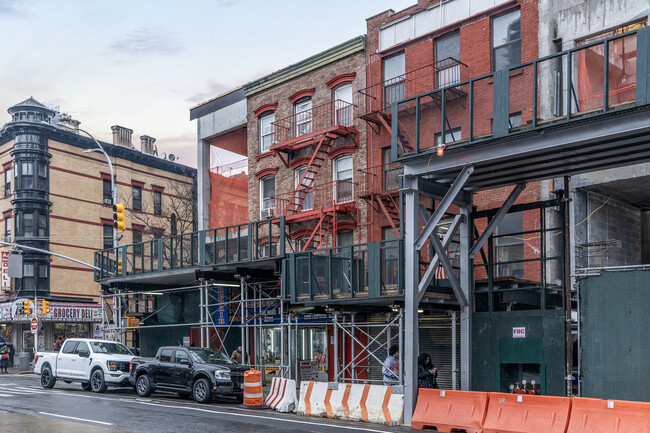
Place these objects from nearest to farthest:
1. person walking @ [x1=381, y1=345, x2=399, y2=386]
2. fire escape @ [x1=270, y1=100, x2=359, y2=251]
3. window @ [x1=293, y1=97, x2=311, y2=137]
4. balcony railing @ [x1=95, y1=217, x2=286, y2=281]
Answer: person walking @ [x1=381, y1=345, x2=399, y2=386] < balcony railing @ [x1=95, y1=217, x2=286, y2=281] < fire escape @ [x1=270, y1=100, x2=359, y2=251] < window @ [x1=293, y1=97, x2=311, y2=137]

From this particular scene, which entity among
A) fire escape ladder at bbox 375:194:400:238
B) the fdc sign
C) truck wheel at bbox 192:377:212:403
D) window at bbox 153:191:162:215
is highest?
window at bbox 153:191:162:215

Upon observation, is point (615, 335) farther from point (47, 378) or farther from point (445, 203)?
point (47, 378)

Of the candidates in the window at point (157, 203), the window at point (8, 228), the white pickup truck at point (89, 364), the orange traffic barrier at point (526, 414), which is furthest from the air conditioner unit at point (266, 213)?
the window at point (157, 203)

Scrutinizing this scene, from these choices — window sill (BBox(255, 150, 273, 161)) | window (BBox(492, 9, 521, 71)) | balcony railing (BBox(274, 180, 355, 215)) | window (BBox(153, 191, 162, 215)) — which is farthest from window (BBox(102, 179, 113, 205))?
window (BBox(492, 9, 521, 71))

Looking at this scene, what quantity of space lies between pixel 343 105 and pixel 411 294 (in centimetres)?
1277

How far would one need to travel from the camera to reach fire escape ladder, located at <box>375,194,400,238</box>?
82.1 feet

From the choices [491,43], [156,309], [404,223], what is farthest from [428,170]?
[156,309]

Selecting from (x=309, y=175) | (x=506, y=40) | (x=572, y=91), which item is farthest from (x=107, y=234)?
(x=572, y=91)

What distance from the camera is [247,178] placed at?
33125 millimetres

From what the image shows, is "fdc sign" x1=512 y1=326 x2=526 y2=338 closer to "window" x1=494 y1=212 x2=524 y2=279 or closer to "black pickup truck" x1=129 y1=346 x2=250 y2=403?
"window" x1=494 y1=212 x2=524 y2=279

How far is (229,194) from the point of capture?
1345 inches

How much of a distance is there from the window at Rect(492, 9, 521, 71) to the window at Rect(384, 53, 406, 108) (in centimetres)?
354

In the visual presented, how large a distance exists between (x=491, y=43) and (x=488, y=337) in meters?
10.3

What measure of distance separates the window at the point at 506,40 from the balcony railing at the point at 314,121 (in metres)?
6.04
